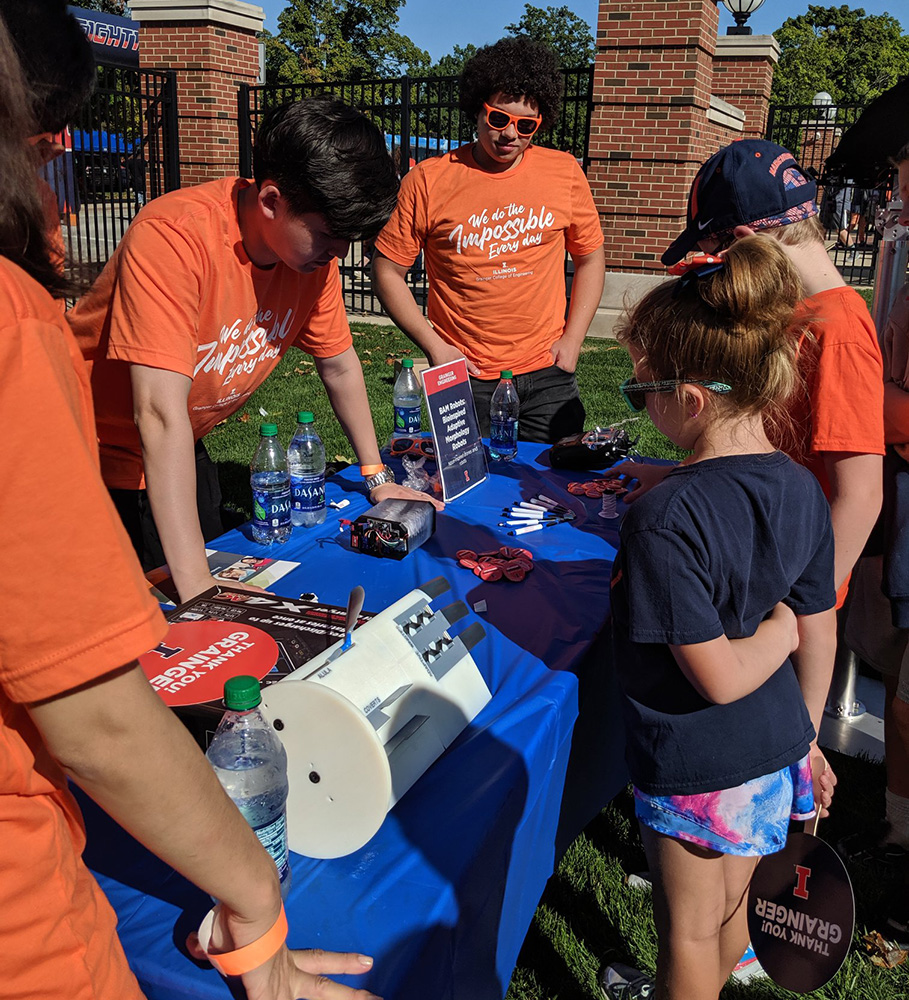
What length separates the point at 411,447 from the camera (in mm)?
3234

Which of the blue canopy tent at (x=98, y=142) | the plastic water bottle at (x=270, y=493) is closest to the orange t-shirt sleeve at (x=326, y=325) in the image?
the plastic water bottle at (x=270, y=493)

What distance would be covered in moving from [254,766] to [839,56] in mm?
52828

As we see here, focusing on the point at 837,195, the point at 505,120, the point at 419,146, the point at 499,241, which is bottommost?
the point at 499,241

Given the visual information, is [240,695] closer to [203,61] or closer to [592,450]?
[592,450]

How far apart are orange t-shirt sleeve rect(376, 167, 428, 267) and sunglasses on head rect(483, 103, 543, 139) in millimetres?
367

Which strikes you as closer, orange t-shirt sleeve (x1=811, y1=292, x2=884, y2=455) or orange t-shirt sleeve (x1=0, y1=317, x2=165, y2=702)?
orange t-shirt sleeve (x1=0, y1=317, x2=165, y2=702)

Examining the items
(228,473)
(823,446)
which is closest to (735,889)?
(823,446)

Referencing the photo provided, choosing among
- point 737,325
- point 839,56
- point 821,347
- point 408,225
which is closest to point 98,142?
point 408,225

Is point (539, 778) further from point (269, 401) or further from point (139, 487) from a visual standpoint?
point (269, 401)

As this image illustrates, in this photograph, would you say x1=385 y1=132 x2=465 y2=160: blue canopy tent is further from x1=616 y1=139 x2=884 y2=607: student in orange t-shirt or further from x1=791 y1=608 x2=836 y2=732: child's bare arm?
x1=791 y1=608 x2=836 y2=732: child's bare arm

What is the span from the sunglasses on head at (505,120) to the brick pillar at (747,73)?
9284 mm

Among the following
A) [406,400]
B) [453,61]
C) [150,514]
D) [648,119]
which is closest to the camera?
[150,514]

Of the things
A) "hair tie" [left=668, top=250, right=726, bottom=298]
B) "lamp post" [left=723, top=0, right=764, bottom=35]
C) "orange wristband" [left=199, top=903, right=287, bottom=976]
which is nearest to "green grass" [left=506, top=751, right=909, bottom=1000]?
"orange wristband" [left=199, top=903, right=287, bottom=976]

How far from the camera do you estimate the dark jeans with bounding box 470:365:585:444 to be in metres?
3.71
